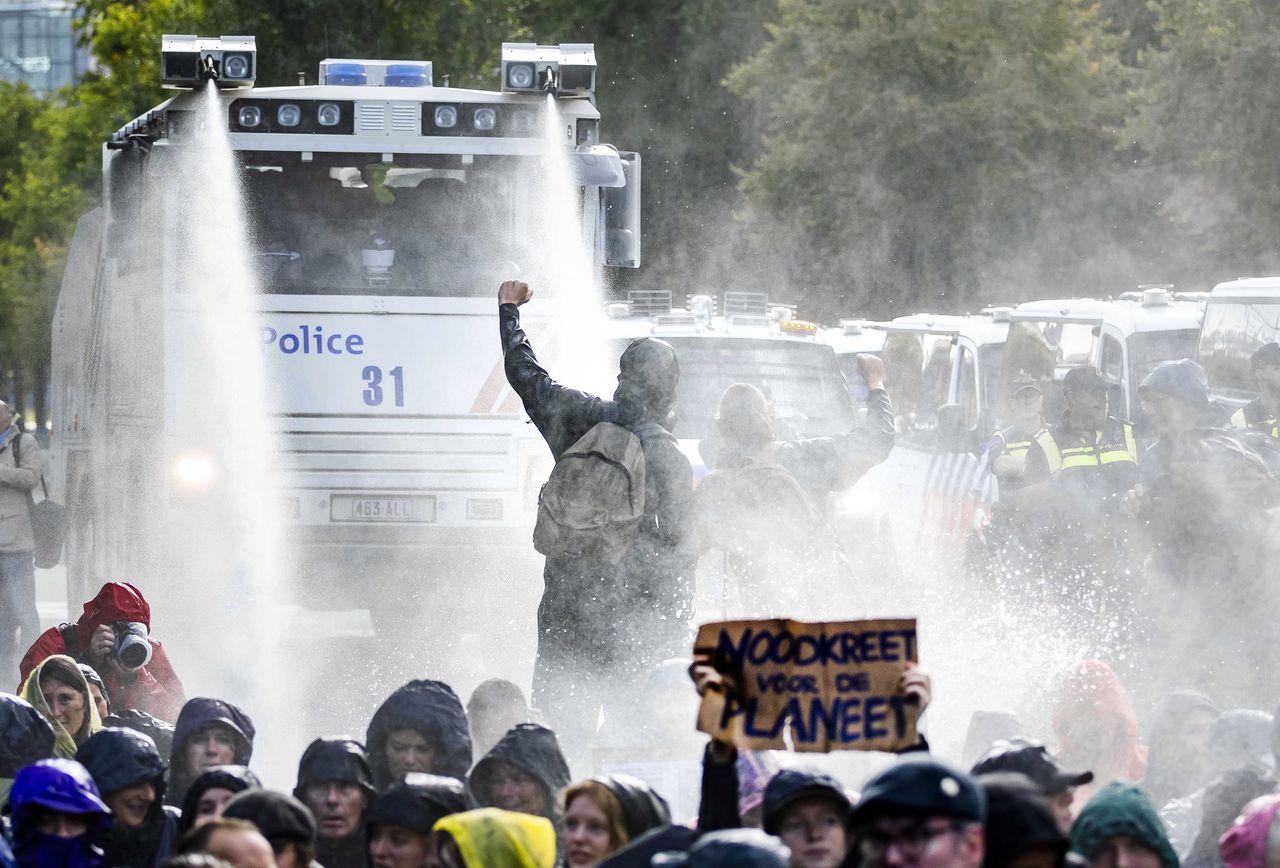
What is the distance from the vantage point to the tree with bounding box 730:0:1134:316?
26094mm

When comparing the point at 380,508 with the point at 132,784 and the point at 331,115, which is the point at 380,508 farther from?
the point at 132,784

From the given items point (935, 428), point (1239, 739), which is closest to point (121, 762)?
point (1239, 739)

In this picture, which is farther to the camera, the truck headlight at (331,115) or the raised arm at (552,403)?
the truck headlight at (331,115)

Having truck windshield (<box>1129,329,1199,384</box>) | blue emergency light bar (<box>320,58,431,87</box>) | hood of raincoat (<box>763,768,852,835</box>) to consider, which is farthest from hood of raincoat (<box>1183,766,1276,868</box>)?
truck windshield (<box>1129,329,1199,384</box>)

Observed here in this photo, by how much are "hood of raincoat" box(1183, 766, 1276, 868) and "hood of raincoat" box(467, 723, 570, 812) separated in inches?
63.2

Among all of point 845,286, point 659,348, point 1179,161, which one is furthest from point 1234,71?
point 659,348

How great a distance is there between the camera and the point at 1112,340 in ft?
42.0

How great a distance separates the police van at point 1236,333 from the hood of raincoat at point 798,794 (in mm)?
7673

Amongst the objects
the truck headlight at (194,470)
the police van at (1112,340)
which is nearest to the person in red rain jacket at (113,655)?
the truck headlight at (194,470)

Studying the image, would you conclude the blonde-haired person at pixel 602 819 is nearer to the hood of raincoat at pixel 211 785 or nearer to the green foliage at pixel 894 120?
the hood of raincoat at pixel 211 785

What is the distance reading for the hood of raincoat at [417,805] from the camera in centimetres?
518

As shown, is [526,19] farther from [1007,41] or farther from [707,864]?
[707,864]

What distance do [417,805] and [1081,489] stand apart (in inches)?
176

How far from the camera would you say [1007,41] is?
26.2m
